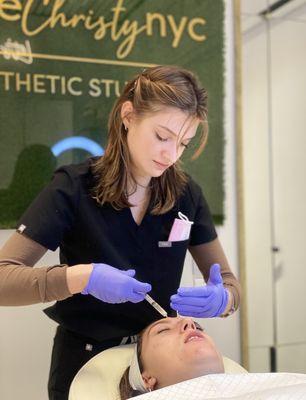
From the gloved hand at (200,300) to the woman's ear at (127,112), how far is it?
478 mm

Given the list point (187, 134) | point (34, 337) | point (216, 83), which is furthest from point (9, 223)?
point (216, 83)

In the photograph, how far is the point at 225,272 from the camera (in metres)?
1.62

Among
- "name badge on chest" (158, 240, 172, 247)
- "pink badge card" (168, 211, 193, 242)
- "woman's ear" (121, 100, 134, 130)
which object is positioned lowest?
"name badge on chest" (158, 240, 172, 247)

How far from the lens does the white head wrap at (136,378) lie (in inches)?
54.1

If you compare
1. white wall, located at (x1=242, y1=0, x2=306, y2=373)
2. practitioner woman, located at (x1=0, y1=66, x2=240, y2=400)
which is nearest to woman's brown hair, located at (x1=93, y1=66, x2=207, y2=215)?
practitioner woman, located at (x1=0, y1=66, x2=240, y2=400)

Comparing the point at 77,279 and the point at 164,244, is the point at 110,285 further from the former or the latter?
the point at 164,244

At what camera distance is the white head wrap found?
1.38m

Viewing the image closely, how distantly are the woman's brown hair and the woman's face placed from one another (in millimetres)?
19

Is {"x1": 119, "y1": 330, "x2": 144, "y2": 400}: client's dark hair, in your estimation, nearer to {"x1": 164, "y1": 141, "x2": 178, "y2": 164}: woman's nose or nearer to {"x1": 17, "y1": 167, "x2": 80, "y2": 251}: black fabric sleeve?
{"x1": 17, "y1": 167, "x2": 80, "y2": 251}: black fabric sleeve

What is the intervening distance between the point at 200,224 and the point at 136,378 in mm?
525

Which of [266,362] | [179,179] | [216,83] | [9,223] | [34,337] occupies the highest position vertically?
[216,83]

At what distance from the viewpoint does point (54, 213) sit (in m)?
1.37

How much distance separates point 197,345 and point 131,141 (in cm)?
61

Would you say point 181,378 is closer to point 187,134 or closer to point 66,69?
point 187,134
